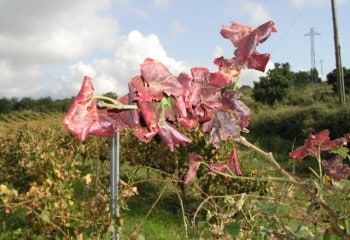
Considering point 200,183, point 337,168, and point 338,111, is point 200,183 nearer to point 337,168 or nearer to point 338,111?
point 337,168

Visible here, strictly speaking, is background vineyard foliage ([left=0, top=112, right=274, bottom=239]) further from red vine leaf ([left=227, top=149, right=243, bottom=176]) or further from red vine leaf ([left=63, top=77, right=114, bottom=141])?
red vine leaf ([left=63, top=77, right=114, bottom=141])

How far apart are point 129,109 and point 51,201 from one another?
3.47 metres

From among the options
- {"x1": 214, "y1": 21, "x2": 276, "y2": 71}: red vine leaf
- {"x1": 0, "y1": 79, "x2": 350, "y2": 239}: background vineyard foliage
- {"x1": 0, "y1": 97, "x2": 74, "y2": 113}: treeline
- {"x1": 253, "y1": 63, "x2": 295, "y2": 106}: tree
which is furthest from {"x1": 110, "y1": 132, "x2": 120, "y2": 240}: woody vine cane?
{"x1": 0, "y1": 97, "x2": 74, "y2": 113}: treeline

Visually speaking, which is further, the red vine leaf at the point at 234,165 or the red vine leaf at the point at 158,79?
the red vine leaf at the point at 234,165

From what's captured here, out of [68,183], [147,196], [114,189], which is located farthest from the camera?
[147,196]

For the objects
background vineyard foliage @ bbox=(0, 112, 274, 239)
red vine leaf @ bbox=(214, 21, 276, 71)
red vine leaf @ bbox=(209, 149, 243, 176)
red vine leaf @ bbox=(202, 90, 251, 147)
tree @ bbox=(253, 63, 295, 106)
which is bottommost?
background vineyard foliage @ bbox=(0, 112, 274, 239)

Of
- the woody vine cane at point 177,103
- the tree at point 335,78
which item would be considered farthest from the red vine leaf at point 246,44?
the tree at point 335,78

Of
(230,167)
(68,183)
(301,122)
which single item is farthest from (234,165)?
(301,122)

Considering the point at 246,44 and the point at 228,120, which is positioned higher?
the point at 246,44

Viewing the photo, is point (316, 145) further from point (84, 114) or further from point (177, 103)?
point (84, 114)

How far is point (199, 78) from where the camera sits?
71 cm

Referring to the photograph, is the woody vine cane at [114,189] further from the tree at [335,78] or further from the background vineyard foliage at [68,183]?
the tree at [335,78]

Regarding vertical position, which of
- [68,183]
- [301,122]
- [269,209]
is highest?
[301,122]

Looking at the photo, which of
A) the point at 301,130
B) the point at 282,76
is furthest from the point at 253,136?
the point at 282,76
